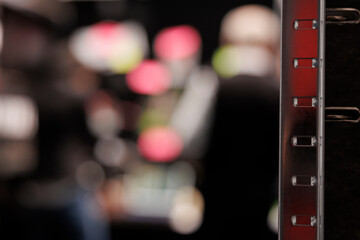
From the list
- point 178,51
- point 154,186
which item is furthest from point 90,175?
point 178,51

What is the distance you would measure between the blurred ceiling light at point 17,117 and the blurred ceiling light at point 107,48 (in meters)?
0.75

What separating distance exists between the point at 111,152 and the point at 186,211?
97cm

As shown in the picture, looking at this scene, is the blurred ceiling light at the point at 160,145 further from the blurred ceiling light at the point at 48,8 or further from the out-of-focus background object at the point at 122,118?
the blurred ceiling light at the point at 48,8

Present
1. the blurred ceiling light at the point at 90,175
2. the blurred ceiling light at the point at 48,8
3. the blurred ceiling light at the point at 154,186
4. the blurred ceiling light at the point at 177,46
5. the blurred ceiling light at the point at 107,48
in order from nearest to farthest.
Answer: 1. the blurred ceiling light at the point at 154,186
2. the blurred ceiling light at the point at 48,8
3. the blurred ceiling light at the point at 90,175
4. the blurred ceiling light at the point at 107,48
5. the blurred ceiling light at the point at 177,46

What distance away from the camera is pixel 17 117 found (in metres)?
3.23

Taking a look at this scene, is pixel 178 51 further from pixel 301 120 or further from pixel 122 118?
pixel 301 120

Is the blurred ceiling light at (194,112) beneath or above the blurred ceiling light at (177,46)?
beneath

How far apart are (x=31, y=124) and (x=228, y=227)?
1.93 metres

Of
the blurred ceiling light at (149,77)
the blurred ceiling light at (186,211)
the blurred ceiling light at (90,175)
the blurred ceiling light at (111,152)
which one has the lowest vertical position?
the blurred ceiling light at (186,211)

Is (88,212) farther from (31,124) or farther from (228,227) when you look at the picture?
(228,227)

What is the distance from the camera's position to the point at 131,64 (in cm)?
405

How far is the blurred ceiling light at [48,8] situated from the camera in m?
3.44

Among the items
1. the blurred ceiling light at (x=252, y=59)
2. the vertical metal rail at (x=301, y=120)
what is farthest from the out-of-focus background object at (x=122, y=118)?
the vertical metal rail at (x=301, y=120)

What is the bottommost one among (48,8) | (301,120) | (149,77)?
(301,120)
